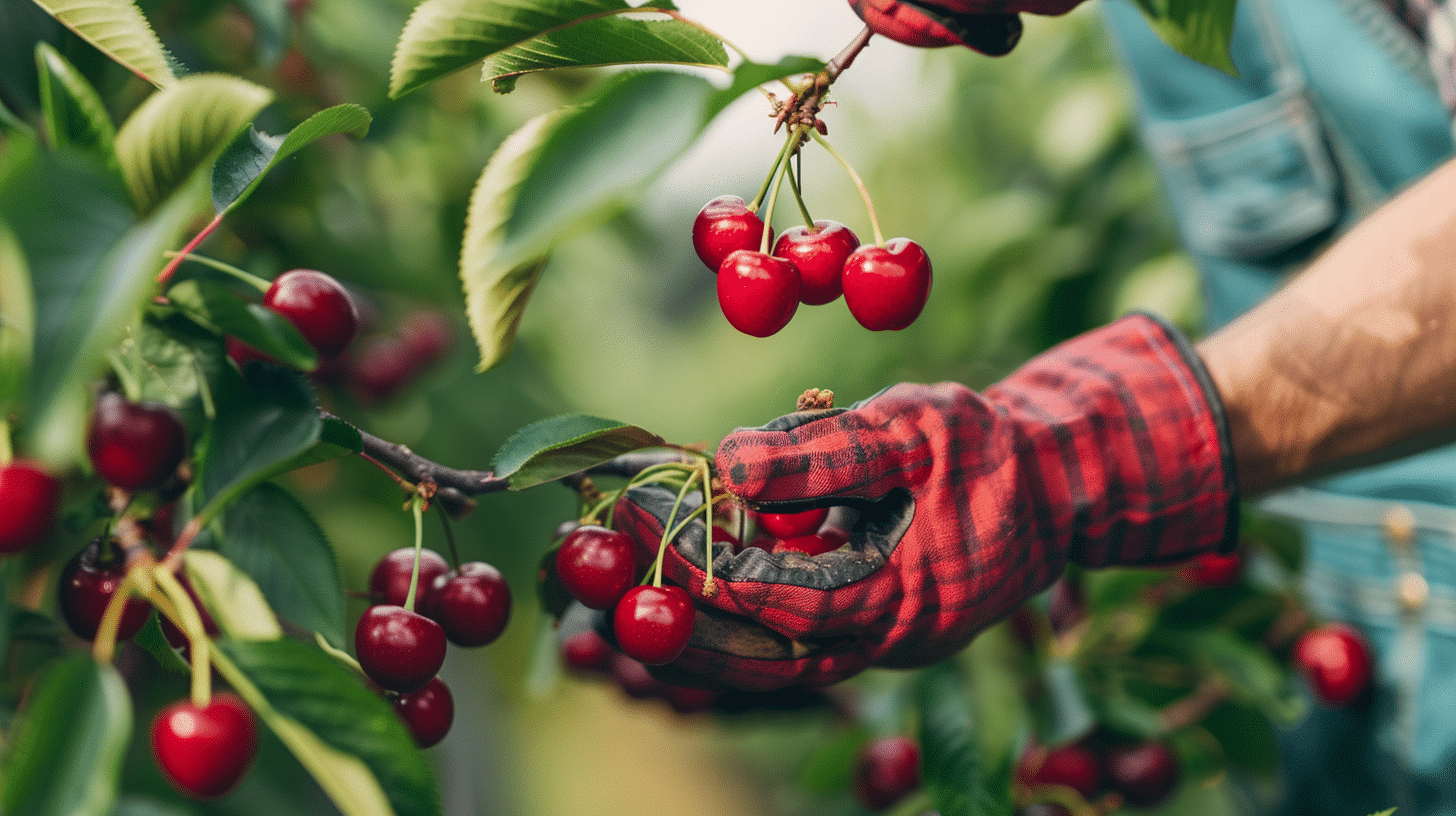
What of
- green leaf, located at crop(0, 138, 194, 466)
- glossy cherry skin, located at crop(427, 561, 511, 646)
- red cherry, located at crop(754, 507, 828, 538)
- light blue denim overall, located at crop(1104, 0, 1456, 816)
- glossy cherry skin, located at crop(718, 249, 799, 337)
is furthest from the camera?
light blue denim overall, located at crop(1104, 0, 1456, 816)

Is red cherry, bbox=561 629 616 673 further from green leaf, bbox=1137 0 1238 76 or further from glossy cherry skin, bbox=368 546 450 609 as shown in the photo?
green leaf, bbox=1137 0 1238 76

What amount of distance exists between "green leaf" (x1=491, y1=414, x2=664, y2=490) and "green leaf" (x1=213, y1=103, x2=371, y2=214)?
0.81ft

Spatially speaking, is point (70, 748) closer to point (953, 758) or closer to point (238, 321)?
point (238, 321)

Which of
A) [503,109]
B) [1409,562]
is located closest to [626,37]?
[1409,562]

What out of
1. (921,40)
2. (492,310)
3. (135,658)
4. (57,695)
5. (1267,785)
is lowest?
(1267,785)

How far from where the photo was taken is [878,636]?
0.97 metres

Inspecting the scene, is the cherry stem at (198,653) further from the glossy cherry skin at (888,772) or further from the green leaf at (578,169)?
the glossy cherry skin at (888,772)

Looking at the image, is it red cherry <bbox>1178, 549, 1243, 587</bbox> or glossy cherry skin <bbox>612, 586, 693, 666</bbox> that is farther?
red cherry <bbox>1178, 549, 1243, 587</bbox>

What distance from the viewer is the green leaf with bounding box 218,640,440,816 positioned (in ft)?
1.76

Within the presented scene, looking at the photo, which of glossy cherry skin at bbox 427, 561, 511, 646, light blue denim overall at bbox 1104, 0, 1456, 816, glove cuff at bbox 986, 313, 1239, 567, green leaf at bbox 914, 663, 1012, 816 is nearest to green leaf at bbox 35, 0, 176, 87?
glossy cherry skin at bbox 427, 561, 511, 646

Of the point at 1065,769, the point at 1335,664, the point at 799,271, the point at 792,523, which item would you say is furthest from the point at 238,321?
the point at 1335,664

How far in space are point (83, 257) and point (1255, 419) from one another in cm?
115

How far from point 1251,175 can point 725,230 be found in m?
1.38

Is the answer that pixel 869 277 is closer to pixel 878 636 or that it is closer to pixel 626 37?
pixel 626 37
